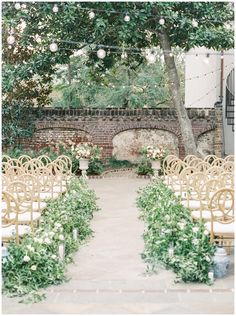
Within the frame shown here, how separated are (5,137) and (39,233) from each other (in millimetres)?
10633

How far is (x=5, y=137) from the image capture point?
16.5 meters

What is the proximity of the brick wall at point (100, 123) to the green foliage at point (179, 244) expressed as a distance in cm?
916

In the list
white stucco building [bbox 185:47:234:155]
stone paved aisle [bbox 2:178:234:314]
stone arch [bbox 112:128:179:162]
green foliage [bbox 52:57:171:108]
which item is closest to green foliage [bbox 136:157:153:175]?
stone arch [bbox 112:128:179:162]

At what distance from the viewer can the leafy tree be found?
13.2 metres

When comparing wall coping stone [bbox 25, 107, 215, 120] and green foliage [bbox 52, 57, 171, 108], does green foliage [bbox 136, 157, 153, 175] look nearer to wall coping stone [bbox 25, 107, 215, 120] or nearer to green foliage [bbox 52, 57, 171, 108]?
wall coping stone [bbox 25, 107, 215, 120]

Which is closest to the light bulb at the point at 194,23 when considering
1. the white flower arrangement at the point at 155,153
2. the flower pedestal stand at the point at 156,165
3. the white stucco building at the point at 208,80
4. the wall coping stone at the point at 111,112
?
the white flower arrangement at the point at 155,153

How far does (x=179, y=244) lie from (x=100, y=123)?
444 inches

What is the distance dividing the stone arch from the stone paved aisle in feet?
31.8

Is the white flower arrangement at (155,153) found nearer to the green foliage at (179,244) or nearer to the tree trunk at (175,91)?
the tree trunk at (175,91)

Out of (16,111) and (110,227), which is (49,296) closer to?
(110,227)

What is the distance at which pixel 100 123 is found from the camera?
16.9 m

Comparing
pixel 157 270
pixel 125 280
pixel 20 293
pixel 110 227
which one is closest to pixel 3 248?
pixel 20 293

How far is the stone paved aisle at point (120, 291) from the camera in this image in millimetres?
4656

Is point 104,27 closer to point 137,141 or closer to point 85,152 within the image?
point 85,152
